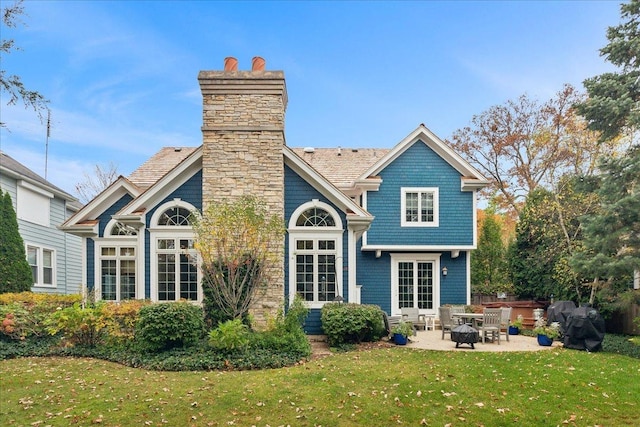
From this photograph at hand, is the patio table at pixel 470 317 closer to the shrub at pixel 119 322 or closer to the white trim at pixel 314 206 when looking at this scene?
the white trim at pixel 314 206

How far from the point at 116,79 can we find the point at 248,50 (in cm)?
688

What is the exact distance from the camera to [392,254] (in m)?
18.0

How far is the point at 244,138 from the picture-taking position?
40.5 ft

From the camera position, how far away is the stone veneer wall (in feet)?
40.2

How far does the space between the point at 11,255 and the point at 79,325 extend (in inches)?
304

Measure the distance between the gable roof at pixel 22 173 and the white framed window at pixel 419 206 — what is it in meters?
14.1

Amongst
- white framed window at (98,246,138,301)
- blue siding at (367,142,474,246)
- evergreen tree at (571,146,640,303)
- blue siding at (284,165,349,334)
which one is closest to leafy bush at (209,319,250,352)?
blue siding at (284,165,349,334)

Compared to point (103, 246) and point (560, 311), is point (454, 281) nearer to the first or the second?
point (560, 311)

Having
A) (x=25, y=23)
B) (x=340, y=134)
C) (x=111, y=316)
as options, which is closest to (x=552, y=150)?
(x=340, y=134)

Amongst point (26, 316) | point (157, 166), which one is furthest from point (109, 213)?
point (157, 166)

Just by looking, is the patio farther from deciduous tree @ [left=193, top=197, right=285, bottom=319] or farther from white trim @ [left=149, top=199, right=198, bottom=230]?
white trim @ [left=149, top=199, right=198, bottom=230]

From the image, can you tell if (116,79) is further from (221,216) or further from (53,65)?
(221,216)

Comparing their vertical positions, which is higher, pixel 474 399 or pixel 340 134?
pixel 340 134

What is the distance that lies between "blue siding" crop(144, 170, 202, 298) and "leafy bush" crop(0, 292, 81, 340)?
207 centimetres
